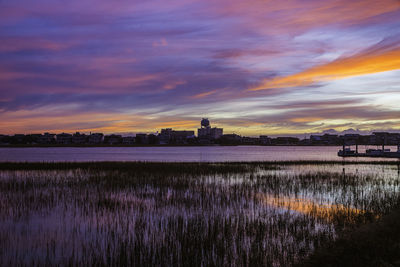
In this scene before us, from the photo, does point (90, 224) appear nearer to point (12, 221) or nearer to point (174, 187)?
point (12, 221)

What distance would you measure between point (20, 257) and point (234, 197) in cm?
1244

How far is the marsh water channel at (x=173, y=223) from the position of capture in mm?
9773

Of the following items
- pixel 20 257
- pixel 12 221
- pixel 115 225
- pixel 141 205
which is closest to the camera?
pixel 20 257

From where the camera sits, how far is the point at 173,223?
13188mm

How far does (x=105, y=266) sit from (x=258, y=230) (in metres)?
6.13

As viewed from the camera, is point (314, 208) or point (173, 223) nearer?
point (173, 223)

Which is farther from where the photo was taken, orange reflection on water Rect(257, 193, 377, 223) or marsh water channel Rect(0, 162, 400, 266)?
orange reflection on water Rect(257, 193, 377, 223)

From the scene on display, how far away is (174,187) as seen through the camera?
23641 millimetres

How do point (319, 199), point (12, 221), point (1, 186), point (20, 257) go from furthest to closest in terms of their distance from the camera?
point (1, 186) → point (319, 199) → point (12, 221) → point (20, 257)

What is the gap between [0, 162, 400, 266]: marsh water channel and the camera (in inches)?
385

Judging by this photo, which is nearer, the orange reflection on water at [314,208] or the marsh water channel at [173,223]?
the marsh water channel at [173,223]

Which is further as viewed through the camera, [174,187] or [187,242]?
[174,187]

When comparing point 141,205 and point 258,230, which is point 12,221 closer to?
point 141,205

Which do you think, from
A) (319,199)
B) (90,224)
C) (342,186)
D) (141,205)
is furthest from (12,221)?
(342,186)
